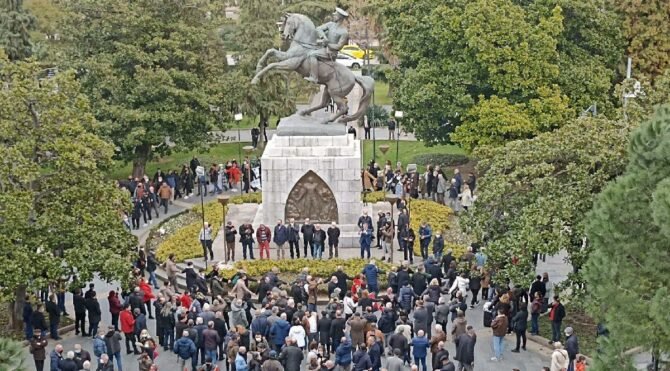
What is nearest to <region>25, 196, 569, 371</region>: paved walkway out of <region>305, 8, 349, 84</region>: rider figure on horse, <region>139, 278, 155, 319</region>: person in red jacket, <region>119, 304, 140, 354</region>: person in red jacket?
<region>119, 304, 140, 354</region>: person in red jacket

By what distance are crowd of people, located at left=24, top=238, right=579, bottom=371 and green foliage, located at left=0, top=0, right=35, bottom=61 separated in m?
32.0

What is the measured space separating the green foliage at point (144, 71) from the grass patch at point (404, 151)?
8647 millimetres

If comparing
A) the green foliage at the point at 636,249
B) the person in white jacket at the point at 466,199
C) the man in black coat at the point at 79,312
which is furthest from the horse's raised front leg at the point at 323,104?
the green foliage at the point at 636,249

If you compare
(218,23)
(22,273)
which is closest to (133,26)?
(218,23)

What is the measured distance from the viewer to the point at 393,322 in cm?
2272

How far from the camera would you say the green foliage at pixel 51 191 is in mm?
23172

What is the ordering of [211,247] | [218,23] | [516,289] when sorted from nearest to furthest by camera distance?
[516,289]
[211,247]
[218,23]

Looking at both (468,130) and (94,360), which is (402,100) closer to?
(468,130)

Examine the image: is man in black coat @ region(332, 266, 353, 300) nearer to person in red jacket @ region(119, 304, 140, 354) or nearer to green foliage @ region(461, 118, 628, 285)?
green foliage @ region(461, 118, 628, 285)

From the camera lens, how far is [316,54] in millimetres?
30500

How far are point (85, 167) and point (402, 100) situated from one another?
731 inches

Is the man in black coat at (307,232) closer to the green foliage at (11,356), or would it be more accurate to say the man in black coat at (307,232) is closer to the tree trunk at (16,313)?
the tree trunk at (16,313)

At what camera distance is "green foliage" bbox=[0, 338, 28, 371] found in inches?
440

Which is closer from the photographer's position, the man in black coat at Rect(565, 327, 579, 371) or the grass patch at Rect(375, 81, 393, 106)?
the man in black coat at Rect(565, 327, 579, 371)
